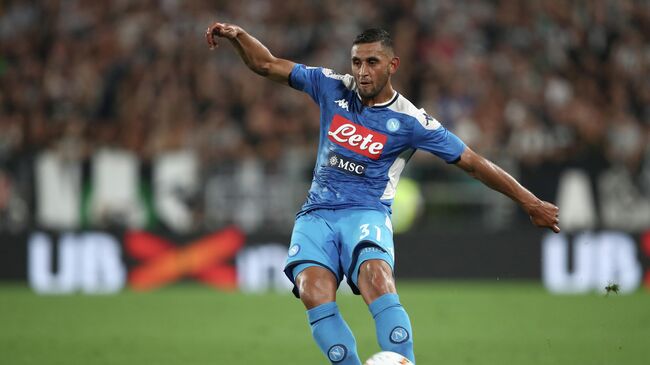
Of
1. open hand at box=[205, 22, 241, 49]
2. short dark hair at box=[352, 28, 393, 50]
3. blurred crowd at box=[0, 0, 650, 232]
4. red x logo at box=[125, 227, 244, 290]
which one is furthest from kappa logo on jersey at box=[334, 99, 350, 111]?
red x logo at box=[125, 227, 244, 290]

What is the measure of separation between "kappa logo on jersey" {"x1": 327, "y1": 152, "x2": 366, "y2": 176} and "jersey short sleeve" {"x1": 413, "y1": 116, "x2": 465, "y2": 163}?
37cm

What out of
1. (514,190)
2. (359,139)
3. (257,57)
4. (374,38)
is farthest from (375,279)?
(257,57)

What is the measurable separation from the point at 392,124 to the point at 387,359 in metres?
1.58

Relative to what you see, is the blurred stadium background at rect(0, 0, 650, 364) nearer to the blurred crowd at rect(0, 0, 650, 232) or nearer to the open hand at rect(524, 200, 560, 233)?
the blurred crowd at rect(0, 0, 650, 232)

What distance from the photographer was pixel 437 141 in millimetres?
6582

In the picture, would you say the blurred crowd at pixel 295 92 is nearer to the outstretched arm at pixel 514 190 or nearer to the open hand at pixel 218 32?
the open hand at pixel 218 32

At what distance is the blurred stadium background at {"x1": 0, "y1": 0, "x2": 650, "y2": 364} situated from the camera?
45.7ft

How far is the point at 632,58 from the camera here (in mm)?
17281

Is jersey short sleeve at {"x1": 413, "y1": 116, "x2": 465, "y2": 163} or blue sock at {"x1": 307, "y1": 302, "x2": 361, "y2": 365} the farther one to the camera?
jersey short sleeve at {"x1": 413, "y1": 116, "x2": 465, "y2": 163}

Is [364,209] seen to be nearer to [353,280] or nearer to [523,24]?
[353,280]

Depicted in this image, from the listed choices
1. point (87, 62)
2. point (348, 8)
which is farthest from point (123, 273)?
point (348, 8)

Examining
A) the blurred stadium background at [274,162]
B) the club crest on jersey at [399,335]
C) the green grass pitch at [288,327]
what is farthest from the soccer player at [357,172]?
the blurred stadium background at [274,162]

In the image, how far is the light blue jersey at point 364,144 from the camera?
21.7 feet

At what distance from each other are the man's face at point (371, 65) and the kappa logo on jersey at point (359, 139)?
242 millimetres
